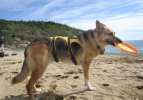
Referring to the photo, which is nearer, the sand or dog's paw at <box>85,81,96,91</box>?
the sand

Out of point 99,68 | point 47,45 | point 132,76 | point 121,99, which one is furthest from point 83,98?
point 99,68

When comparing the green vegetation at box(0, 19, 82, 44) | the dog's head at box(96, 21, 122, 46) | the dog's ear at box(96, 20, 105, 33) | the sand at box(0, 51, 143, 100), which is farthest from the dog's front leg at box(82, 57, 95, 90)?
the green vegetation at box(0, 19, 82, 44)

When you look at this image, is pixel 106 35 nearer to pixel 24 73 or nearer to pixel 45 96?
pixel 45 96

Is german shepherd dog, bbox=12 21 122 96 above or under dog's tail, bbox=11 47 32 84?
above

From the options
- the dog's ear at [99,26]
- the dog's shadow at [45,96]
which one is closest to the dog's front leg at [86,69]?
the dog's shadow at [45,96]

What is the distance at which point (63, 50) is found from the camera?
10.4 meters

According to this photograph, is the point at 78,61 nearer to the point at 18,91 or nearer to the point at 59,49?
the point at 59,49

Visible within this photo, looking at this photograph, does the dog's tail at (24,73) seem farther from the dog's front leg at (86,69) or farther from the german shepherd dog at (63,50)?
the dog's front leg at (86,69)

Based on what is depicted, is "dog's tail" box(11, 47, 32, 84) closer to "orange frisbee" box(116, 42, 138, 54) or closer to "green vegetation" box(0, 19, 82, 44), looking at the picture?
"orange frisbee" box(116, 42, 138, 54)

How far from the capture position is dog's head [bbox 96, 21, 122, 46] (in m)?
10.3

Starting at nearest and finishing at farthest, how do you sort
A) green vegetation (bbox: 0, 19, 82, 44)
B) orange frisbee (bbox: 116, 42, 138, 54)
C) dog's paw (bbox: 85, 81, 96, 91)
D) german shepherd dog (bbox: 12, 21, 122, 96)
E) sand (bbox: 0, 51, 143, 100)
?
german shepherd dog (bbox: 12, 21, 122, 96) < sand (bbox: 0, 51, 143, 100) < orange frisbee (bbox: 116, 42, 138, 54) < dog's paw (bbox: 85, 81, 96, 91) < green vegetation (bbox: 0, 19, 82, 44)

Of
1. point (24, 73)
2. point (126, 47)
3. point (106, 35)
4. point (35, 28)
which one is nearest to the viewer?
point (24, 73)

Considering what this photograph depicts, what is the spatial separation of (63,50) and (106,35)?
4.28 feet

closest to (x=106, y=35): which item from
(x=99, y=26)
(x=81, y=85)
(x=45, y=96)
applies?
(x=99, y=26)
